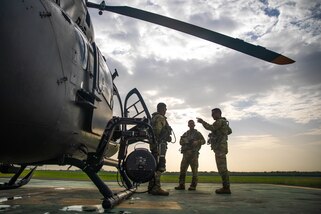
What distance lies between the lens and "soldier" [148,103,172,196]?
15.8ft

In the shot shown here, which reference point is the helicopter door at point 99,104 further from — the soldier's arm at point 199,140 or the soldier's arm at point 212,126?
the soldier's arm at point 199,140

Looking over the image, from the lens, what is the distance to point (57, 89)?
10.4 feet

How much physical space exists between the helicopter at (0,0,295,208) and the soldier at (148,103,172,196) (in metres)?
0.32

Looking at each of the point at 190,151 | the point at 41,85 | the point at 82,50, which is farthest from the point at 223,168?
the point at 41,85

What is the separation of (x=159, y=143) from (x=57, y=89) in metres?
2.46

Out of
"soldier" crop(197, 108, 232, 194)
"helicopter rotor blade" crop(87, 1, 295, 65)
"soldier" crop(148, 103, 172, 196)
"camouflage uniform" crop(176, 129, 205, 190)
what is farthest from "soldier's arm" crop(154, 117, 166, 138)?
"camouflage uniform" crop(176, 129, 205, 190)

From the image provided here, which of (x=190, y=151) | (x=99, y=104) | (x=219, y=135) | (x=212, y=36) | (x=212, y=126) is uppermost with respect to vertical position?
(x=212, y=36)

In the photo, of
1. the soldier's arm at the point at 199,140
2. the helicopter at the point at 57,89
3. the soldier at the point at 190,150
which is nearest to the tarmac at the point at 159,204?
the helicopter at the point at 57,89

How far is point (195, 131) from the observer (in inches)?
392

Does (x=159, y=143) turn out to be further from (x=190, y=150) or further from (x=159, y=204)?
(x=190, y=150)

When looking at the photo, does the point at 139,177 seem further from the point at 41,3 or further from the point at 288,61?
the point at 288,61

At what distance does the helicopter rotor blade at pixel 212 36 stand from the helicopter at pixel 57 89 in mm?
16

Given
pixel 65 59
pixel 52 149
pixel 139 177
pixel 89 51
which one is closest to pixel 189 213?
pixel 139 177

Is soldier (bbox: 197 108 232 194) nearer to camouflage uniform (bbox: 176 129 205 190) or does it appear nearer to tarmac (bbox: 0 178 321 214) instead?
camouflage uniform (bbox: 176 129 205 190)
